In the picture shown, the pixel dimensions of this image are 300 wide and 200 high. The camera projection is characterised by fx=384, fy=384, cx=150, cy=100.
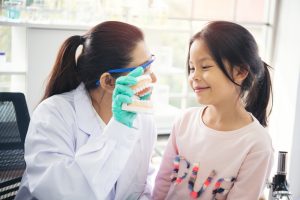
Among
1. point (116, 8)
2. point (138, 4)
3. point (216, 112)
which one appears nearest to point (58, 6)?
point (116, 8)

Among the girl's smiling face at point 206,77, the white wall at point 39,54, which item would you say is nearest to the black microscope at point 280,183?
the girl's smiling face at point 206,77

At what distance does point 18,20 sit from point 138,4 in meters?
0.79

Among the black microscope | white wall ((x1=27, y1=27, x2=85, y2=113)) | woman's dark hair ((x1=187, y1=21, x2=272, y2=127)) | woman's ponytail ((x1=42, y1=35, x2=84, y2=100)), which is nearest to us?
the black microscope

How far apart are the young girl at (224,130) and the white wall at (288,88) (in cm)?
137

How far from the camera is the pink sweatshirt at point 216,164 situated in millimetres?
1285

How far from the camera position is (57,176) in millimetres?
1203

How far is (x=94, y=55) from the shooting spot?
54.0 inches

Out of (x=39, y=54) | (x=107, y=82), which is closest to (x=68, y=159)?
(x=107, y=82)

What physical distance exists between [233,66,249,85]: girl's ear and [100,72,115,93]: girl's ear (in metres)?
0.43

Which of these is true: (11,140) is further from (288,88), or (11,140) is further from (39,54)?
(288,88)

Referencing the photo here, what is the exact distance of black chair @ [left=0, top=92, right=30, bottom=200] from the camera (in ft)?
4.41

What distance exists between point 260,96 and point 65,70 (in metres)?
0.75

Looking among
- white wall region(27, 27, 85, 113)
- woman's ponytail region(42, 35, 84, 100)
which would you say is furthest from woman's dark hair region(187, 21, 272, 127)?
white wall region(27, 27, 85, 113)

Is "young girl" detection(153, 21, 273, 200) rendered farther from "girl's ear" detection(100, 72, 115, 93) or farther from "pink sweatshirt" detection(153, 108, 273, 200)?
"girl's ear" detection(100, 72, 115, 93)
